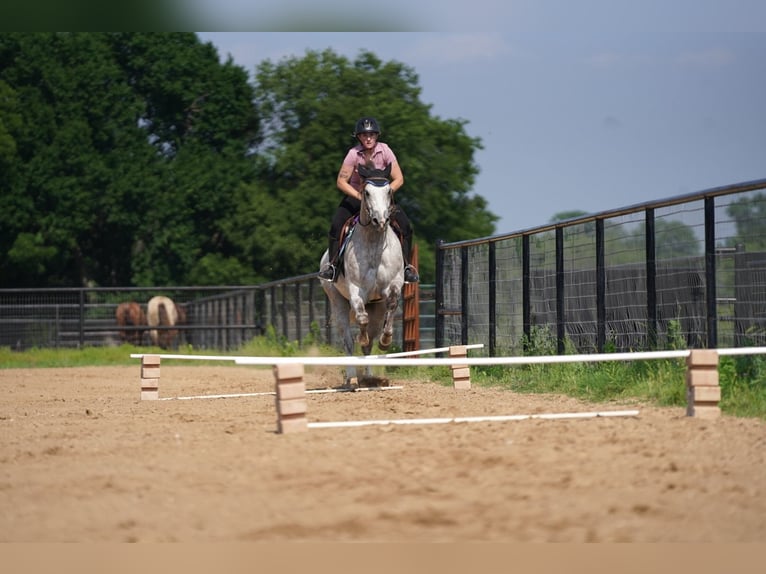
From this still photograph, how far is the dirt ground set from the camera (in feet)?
17.5

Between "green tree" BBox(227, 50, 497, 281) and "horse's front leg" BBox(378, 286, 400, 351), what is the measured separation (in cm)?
3378

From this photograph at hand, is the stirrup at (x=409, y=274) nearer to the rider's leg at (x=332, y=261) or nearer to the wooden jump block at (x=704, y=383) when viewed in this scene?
the rider's leg at (x=332, y=261)

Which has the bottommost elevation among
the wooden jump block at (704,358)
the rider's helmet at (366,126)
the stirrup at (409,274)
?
the wooden jump block at (704,358)

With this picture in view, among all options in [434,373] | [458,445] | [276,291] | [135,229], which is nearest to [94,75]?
[135,229]

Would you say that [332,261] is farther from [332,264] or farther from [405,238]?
[405,238]

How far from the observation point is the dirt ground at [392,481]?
535 centimetres

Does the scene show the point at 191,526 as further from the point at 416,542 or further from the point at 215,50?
the point at 215,50

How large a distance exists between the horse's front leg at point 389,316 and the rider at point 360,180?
0.28 meters

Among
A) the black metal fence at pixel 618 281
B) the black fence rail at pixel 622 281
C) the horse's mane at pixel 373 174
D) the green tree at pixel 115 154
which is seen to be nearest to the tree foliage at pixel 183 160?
the green tree at pixel 115 154

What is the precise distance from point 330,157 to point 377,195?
38.0m

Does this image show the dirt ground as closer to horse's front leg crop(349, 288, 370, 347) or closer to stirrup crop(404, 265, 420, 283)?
horse's front leg crop(349, 288, 370, 347)

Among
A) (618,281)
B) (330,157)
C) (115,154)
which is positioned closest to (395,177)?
(618,281)

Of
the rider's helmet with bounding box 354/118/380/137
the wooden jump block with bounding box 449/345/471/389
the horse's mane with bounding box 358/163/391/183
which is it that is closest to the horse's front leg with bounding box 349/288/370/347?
the wooden jump block with bounding box 449/345/471/389

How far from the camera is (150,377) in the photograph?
1327 centimetres
